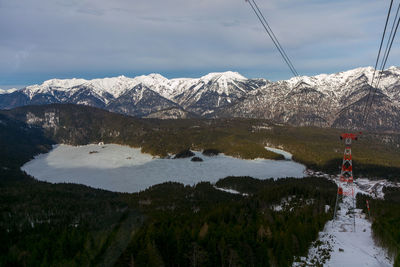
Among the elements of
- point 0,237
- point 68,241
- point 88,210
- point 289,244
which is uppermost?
point 289,244

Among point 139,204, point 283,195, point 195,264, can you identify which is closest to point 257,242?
point 195,264

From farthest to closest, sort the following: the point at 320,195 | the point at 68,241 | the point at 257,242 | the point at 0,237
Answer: the point at 320,195
the point at 0,237
the point at 68,241
the point at 257,242

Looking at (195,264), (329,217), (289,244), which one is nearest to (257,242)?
(289,244)

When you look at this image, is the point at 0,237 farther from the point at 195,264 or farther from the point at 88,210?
the point at 195,264

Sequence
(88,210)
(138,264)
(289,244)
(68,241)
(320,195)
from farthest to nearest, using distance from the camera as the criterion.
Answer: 1. (88,210)
2. (320,195)
3. (68,241)
4. (289,244)
5. (138,264)

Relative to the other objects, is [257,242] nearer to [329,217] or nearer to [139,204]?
[329,217]

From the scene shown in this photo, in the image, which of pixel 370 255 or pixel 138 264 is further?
pixel 138 264

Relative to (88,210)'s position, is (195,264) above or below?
above

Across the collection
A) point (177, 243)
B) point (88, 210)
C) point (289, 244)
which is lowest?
point (88, 210)

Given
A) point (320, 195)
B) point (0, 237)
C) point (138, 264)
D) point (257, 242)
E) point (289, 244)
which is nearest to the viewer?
point (138, 264)
